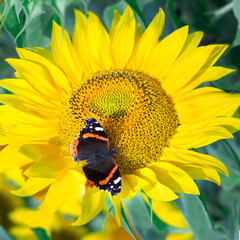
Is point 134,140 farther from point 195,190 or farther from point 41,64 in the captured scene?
point 41,64

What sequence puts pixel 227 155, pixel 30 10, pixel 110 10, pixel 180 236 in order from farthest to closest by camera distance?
pixel 180 236 → pixel 227 155 → pixel 110 10 → pixel 30 10

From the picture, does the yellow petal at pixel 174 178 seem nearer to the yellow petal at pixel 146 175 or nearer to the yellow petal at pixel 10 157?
the yellow petal at pixel 146 175

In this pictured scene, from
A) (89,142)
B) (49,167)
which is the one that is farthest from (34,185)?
(89,142)

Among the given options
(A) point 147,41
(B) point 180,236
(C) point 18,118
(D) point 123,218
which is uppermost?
(A) point 147,41

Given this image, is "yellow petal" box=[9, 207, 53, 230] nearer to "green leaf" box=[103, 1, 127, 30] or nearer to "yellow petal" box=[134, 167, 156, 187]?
"yellow petal" box=[134, 167, 156, 187]

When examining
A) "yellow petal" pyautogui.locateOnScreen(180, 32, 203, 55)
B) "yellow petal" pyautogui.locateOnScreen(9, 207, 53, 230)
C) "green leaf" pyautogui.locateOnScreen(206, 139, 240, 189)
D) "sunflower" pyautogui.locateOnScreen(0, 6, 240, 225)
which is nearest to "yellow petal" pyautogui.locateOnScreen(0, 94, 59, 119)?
"sunflower" pyautogui.locateOnScreen(0, 6, 240, 225)

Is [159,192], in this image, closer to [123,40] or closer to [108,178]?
[108,178]

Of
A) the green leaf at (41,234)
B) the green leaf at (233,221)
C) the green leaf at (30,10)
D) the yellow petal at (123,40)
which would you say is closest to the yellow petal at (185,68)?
the yellow petal at (123,40)
